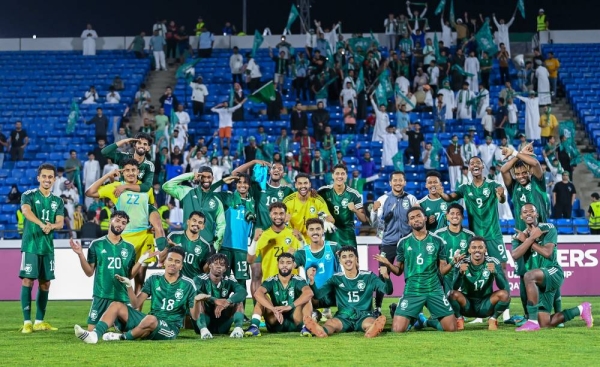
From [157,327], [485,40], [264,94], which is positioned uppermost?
[485,40]

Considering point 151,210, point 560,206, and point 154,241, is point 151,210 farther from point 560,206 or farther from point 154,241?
point 560,206

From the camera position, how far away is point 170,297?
11.0m

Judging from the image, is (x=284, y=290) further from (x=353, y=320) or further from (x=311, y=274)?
(x=353, y=320)

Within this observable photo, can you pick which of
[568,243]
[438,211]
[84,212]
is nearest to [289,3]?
[84,212]

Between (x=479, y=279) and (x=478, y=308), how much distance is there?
14.3 inches

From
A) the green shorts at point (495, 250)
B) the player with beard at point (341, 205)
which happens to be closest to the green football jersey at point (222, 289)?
the player with beard at point (341, 205)

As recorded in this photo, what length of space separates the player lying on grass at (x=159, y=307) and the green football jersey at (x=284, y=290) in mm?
1003

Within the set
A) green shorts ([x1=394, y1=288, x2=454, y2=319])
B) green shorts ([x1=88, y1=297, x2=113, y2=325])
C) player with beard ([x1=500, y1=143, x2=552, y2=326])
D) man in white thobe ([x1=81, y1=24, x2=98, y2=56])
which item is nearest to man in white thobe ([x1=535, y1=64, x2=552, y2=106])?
man in white thobe ([x1=81, y1=24, x2=98, y2=56])

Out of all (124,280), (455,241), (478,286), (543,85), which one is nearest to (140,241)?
(124,280)

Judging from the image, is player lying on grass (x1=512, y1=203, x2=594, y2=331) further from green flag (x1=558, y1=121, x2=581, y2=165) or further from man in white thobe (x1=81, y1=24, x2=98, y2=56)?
man in white thobe (x1=81, y1=24, x2=98, y2=56)

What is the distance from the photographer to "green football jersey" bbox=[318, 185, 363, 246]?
1329 cm

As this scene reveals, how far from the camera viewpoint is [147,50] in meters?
32.8

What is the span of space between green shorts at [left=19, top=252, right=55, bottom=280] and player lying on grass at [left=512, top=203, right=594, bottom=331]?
5758 millimetres

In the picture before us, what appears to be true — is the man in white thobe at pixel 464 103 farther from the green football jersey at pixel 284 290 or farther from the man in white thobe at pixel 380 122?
the green football jersey at pixel 284 290
